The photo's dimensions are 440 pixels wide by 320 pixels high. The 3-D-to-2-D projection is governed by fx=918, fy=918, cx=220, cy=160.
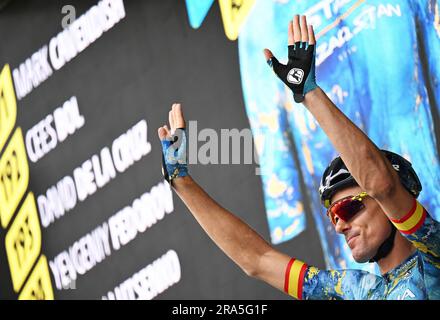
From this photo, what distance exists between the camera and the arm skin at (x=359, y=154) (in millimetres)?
2338

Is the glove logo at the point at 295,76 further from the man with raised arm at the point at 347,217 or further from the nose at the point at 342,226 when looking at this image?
the nose at the point at 342,226

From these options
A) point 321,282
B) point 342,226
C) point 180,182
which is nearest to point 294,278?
point 321,282

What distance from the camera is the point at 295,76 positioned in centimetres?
244

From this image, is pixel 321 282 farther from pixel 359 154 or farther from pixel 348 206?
pixel 359 154

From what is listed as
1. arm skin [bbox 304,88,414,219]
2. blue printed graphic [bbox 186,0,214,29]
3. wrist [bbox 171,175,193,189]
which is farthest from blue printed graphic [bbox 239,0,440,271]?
arm skin [bbox 304,88,414,219]

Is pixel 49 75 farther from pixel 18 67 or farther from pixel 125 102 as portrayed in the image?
pixel 125 102

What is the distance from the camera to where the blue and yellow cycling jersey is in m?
2.48

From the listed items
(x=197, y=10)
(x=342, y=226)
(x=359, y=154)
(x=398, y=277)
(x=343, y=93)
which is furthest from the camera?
(x=197, y=10)

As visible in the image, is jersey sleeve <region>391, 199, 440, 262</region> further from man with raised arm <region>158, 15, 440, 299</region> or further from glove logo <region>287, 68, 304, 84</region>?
glove logo <region>287, 68, 304, 84</region>

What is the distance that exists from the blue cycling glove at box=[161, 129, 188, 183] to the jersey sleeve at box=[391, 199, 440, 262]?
0.79 metres

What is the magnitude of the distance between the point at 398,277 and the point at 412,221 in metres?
0.37

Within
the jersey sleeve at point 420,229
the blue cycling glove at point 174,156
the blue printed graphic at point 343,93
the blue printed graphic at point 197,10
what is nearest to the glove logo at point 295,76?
the jersey sleeve at point 420,229

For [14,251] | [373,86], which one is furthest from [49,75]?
[373,86]

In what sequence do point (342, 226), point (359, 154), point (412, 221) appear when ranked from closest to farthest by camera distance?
point (359, 154)
point (412, 221)
point (342, 226)
